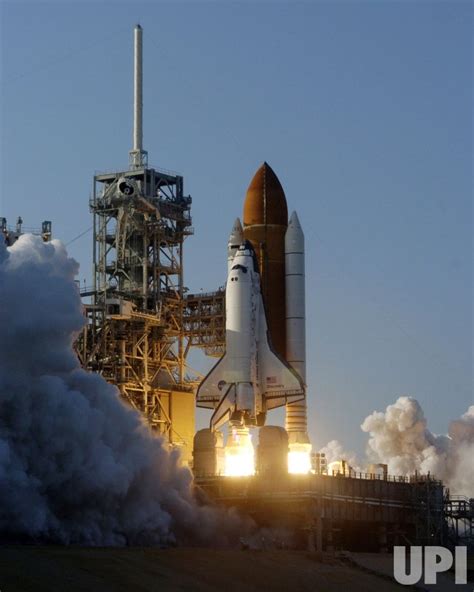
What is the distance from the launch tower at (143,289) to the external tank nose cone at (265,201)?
7186 millimetres

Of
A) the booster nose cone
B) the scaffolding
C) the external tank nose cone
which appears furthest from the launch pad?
the external tank nose cone

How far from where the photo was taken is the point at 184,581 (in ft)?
182

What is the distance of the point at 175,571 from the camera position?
2240 inches

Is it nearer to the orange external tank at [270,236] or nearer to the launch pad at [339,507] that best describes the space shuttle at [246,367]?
the orange external tank at [270,236]

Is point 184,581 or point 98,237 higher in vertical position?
point 98,237

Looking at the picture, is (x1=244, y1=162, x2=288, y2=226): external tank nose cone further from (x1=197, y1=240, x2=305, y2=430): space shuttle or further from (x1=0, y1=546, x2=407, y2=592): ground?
(x1=0, y1=546, x2=407, y2=592): ground

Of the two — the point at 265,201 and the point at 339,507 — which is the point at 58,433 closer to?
the point at 339,507

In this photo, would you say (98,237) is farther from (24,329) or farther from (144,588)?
(144,588)

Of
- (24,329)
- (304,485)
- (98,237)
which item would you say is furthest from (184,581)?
(98,237)

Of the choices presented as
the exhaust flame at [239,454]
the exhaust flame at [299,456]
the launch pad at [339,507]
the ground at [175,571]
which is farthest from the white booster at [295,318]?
the ground at [175,571]

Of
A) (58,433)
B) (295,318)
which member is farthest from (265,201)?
(58,433)

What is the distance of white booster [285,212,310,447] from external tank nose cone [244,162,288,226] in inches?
41.0

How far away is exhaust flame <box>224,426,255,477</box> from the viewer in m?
78.5

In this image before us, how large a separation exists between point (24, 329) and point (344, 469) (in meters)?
27.1
